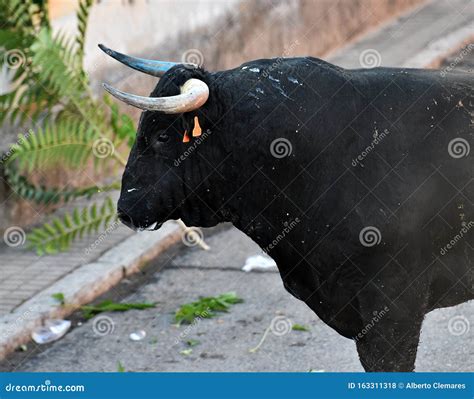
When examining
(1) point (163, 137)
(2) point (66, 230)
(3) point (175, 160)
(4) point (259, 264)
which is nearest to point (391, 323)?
(3) point (175, 160)

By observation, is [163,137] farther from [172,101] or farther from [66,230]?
[66,230]

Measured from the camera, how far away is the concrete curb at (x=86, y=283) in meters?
7.34

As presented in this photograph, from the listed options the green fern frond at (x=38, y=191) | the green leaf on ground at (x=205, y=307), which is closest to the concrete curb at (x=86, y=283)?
the green fern frond at (x=38, y=191)

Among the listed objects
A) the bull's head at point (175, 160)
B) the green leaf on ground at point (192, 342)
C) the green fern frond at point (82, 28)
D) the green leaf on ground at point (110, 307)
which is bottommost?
the green leaf on ground at point (110, 307)

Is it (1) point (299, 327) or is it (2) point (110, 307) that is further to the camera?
(2) point (110, 307)

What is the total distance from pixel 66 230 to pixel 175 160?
11.4 ft

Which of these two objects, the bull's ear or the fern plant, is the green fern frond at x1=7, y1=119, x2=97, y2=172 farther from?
the bull's ear

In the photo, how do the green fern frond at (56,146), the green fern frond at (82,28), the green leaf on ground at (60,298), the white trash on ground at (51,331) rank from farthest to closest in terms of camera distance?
the green fern frond at (82,28) → the green fern frond at (56,146) → the green leaf on ground at (60,298) → the white trash on ground at (51,331)

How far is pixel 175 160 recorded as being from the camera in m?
5.29

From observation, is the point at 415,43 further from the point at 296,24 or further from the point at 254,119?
the point at 254,119

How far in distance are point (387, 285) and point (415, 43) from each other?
28.4 feet

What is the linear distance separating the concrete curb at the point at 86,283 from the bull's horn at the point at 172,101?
8.75ft

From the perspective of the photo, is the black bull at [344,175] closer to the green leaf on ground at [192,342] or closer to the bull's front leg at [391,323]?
the bull's front leg at [391,323]

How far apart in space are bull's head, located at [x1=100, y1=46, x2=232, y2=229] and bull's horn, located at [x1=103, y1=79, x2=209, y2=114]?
14 millimetres
